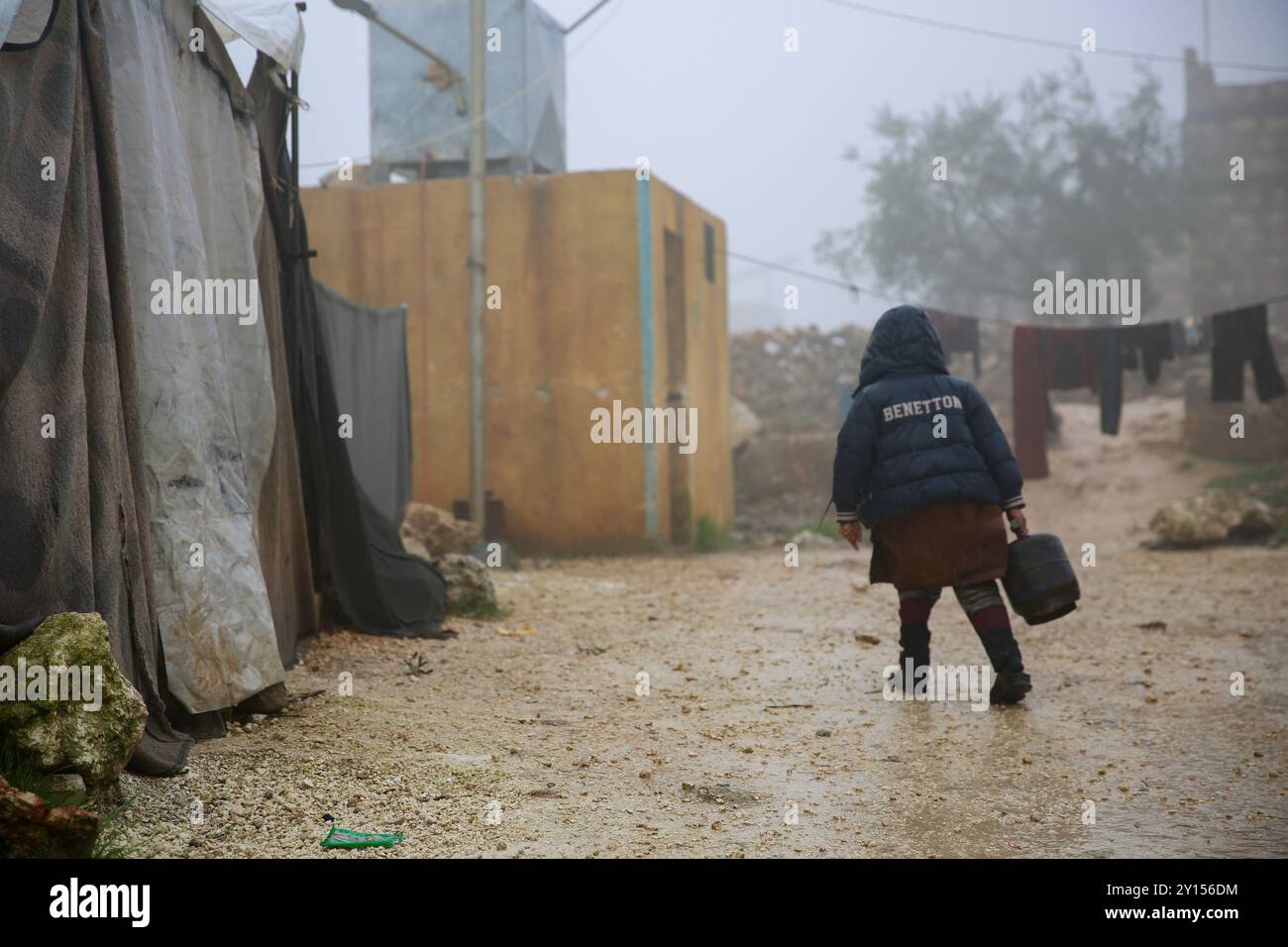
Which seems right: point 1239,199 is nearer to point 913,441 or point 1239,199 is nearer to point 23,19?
point 913,441

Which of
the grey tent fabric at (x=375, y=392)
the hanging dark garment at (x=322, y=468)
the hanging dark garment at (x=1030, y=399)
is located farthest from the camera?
the hanging dark garment at (x=1030, y=399)

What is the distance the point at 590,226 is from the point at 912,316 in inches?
283

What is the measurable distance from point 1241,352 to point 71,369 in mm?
11649

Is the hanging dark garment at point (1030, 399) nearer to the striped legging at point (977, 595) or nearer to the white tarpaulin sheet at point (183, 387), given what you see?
the striped legging at point (977, 595)

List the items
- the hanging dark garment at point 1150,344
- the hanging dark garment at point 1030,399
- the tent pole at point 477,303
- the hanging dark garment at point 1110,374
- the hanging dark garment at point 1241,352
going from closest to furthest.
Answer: the tent pole at point 477,303, the hanging dark garment at point 1241,352, the hanging dark garment at point 1150,344, the hanging dark garment at point 1110,374, the hanging dark garment at point 1030,399

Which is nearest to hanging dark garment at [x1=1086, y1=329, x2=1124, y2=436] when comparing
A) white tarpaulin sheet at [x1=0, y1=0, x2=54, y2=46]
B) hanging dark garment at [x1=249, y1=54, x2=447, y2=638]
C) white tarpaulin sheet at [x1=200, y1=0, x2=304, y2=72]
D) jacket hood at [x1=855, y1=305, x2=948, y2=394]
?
jacket hood at [x1=855, y1=305, x2=948, y2=394]

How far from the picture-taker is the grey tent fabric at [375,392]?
8.46m

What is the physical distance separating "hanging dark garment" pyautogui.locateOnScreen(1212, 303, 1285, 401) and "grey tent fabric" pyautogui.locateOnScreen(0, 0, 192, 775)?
443 inches

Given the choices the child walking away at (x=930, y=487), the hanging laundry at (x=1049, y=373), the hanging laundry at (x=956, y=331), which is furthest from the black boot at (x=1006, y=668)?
the hanging laundry at (x=956, y=331)

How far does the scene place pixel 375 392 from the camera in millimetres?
9047

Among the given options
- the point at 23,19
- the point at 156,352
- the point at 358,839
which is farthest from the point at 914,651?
the point at 23,19

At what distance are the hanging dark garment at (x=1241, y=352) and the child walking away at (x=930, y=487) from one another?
26.8 feet

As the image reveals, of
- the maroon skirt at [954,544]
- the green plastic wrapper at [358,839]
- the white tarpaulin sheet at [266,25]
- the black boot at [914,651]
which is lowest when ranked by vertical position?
the green plastic wrapper at [358,839]
